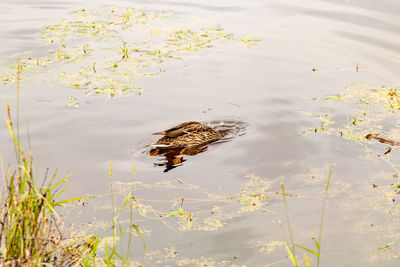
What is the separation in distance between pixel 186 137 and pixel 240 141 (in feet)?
2.55

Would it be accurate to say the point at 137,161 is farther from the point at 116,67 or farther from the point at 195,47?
the point at 195,47

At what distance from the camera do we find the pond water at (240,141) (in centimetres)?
503

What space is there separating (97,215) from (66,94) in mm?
3628

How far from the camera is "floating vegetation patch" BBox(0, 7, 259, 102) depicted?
8953mm

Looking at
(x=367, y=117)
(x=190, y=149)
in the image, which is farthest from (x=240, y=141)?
(x=367, y=117)

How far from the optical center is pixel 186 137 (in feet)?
23.0

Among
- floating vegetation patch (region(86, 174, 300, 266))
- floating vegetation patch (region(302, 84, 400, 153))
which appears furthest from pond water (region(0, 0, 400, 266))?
floating vegetation patch (region(302, 84, 400, 153))

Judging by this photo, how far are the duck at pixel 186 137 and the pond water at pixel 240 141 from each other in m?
0.21

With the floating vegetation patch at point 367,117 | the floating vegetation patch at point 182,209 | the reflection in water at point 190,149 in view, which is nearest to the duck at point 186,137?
the reflection in water at point 190,149

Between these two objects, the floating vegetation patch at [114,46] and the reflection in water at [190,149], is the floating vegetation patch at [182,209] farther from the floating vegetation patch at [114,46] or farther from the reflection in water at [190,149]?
the floating vegetation patch at [114,46]

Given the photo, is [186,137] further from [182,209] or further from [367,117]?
[367,117]

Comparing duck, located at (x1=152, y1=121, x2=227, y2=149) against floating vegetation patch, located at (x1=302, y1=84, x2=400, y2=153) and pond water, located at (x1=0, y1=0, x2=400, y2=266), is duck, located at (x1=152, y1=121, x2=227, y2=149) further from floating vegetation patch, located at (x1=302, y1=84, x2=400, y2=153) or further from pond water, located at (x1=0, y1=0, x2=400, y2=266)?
floating vegetation patch, located at (x1=302, y1=84, x2=400, y2=153)

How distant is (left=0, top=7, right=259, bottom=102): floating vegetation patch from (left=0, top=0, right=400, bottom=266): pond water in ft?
0.72

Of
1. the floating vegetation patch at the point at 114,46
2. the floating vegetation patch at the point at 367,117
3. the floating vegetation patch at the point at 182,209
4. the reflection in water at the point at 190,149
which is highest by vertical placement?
the floating vegetation patch at the point at 114,46
